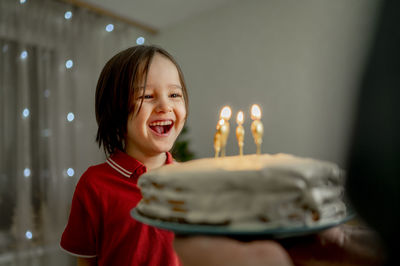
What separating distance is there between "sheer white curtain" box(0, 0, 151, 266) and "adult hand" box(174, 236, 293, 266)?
2509 mm

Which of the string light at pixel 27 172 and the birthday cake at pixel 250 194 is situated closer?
the birthday cake at pixel 250 194

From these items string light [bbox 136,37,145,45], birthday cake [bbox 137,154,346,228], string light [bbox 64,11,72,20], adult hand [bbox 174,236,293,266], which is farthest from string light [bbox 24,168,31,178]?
adult hand [bbox 174,236,293,266]

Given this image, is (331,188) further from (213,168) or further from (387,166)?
(387,166)

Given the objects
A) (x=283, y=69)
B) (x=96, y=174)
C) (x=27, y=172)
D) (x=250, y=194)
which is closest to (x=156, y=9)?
(x=283, y=69)

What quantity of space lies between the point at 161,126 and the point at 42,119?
213cm

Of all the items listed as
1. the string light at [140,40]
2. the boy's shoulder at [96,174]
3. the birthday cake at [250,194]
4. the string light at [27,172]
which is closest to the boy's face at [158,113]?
the boy's shoulder at [96,174]

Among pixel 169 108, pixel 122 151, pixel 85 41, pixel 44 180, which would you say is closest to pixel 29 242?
pixel 44 180

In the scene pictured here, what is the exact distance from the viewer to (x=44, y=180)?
109 inches

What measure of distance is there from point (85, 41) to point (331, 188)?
9.80ft

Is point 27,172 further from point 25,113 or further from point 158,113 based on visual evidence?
point 158,113

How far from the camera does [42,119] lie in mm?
2762

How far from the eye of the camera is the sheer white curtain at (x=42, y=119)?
8.40ft

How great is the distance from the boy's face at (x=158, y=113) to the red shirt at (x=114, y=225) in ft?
0.30

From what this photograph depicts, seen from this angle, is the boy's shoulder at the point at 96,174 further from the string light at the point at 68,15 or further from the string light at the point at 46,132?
the string light at the point at 68,15
